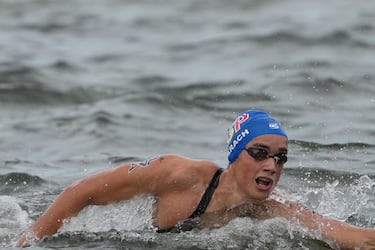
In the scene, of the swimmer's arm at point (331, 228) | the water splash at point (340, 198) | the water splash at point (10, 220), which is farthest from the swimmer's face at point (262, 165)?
the water splash at point (10, 220)

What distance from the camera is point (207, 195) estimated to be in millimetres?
8742

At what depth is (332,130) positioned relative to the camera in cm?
1430

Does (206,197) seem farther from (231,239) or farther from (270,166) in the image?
(270,166)

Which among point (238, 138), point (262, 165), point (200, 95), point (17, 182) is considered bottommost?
point (17, 182)

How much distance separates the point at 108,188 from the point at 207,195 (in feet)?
2.80

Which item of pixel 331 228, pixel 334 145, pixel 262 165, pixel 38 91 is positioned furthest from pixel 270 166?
pixel 38 91

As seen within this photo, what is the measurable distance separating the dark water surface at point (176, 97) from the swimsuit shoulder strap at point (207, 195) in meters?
0.33

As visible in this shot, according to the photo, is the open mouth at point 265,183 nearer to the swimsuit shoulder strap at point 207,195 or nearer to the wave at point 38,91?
the swimsuit shoulder strap at point 207,195

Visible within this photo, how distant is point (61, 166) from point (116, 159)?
2.35 feet

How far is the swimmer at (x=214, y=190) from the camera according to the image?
844 centimetres

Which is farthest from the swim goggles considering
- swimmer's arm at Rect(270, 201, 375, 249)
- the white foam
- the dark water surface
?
the white foam

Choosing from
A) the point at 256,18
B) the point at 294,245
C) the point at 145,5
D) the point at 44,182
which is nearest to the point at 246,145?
the point at 294,245

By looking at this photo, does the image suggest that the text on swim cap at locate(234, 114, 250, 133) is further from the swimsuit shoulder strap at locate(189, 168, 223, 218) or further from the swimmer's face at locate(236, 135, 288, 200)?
the swimsuit shoulder strap at locate(189, 168, 223, 218)

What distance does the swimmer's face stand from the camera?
8.33 metres
